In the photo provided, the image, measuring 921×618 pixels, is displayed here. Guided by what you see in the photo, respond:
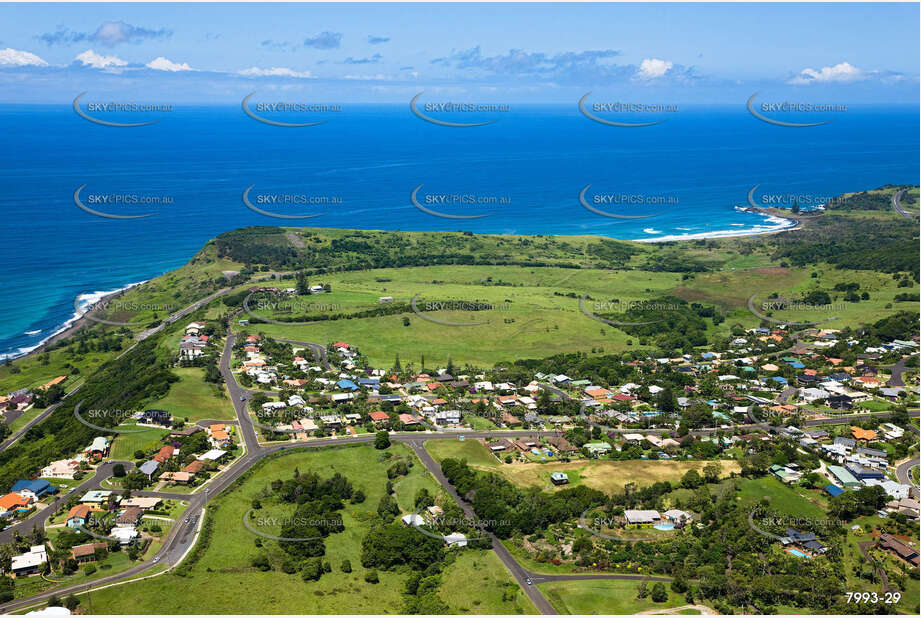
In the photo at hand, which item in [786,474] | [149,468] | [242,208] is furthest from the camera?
[242,208]

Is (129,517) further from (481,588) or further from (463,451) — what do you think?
(463,451)

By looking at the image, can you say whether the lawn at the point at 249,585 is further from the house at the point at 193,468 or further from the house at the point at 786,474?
the house at the point at 786,474

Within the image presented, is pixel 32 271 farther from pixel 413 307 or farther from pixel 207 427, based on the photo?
pixel 207 427

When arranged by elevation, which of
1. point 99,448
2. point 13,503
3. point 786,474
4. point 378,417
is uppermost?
point 786,474

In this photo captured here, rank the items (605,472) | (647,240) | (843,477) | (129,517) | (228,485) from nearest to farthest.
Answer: (129,517)
(228,485)
(843,477)
(605,472)
(647,240)

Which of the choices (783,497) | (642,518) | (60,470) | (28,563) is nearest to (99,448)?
(60,470)

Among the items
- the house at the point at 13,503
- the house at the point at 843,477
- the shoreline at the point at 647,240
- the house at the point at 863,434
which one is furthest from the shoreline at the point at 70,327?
the house at the point at 863,434
